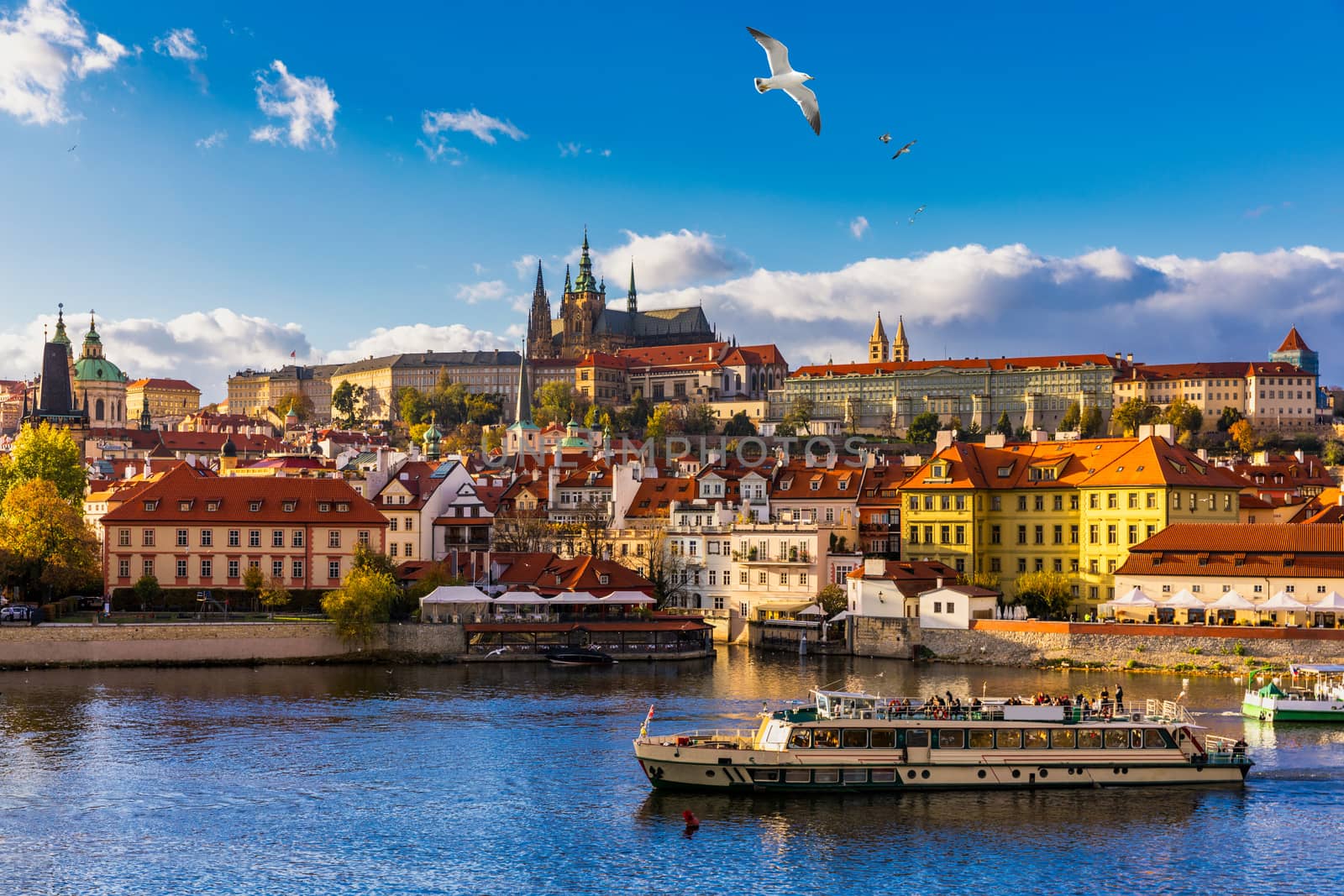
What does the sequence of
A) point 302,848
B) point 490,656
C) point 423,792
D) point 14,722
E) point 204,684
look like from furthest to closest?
point 490,656, point 204,684, point 14,722, point 423,792, point 302,848

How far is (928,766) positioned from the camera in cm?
4534

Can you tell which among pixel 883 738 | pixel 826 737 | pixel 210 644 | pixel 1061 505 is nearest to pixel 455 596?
pixel 210 644

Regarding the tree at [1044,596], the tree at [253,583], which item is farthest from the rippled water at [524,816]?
the tree at [253,583]

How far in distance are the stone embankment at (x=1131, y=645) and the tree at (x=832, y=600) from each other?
6.49 metres

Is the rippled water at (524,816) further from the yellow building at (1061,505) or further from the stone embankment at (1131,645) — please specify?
the yellow building at (1061,505)

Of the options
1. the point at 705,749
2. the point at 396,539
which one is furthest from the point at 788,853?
the point at 396,539

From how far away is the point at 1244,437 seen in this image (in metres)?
194

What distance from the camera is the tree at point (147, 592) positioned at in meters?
76.3

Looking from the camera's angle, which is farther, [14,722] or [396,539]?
[396,539]

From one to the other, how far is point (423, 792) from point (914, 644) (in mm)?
34498

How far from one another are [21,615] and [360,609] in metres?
14.9

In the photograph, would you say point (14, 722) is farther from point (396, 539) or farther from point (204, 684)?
point (396, 539)

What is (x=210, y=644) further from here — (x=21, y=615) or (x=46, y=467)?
(x=46, y=467)

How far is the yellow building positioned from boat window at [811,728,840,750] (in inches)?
1470
